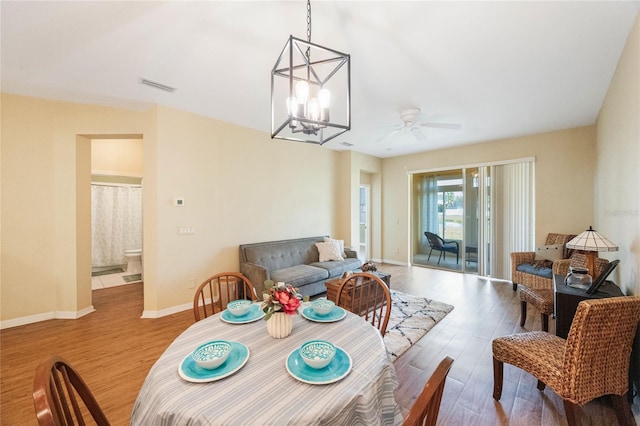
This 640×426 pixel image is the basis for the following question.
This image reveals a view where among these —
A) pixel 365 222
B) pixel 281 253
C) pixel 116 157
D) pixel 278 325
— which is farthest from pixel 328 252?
pixel 116 157

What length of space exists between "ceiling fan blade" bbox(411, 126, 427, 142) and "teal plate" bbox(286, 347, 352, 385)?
3.78 m

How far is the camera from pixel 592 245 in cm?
229

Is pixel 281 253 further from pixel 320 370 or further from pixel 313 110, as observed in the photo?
pixel 320 370

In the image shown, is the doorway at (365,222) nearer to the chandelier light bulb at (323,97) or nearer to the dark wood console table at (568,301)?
the dark wood console table at (568,301)

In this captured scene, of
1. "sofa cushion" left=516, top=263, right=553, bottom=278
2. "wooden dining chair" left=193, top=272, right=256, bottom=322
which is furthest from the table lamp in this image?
"wooden dining chair" left=193, top=272, right=256, bottom=322

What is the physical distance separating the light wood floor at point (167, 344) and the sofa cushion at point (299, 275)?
1291 mm

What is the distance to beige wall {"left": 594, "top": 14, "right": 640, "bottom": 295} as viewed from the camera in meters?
1.87

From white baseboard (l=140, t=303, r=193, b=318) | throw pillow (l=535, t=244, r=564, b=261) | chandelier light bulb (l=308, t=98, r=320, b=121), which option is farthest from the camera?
throw pillow (l=535, t=244, r=564, b=261)

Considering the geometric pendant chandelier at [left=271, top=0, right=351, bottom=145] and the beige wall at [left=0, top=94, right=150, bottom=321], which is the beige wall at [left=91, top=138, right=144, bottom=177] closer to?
the beige wall at [left=0, top=94, right=150, bottom=321]

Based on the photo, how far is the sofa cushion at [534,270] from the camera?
3684 millimetres

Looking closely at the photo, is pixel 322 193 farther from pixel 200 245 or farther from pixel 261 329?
pixel 261 329

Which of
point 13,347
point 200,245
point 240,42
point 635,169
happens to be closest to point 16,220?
point 13,347

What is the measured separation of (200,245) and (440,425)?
341cm

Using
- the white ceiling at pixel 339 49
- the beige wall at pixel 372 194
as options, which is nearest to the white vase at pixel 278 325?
the white ceiling at pixel 339 49
